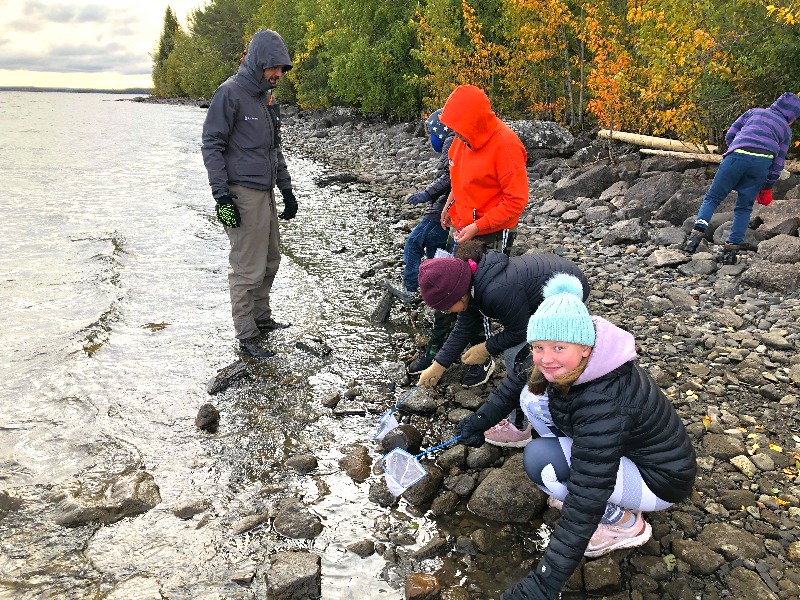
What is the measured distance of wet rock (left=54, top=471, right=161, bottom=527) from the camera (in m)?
3.54

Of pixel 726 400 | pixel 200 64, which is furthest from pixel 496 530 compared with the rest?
pixel 200 64

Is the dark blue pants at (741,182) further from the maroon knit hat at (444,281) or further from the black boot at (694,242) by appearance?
the maroon knit hat at (444,281)

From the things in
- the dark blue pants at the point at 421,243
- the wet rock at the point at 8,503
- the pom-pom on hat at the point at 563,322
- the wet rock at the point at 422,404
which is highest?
→ the pom-pom on hat at the point at 563,322

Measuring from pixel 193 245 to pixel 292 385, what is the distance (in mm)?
6311

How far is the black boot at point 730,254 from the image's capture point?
22.8 ft

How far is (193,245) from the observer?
411 inches

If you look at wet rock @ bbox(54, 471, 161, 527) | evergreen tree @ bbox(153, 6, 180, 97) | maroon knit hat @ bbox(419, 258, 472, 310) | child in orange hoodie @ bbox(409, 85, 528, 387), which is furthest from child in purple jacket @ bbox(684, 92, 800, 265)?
evergreen tree @ bbox(153, 6, 180, 97)

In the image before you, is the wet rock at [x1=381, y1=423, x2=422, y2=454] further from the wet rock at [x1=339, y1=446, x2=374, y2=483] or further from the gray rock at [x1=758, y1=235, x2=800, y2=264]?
the gray rock at [x1=758, y1=235, x2=800, y2=264]

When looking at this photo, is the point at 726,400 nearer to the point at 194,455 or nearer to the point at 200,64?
the point at 194,455

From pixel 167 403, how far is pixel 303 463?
5.56 feet

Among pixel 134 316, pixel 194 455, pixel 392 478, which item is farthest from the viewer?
pixel 134 316

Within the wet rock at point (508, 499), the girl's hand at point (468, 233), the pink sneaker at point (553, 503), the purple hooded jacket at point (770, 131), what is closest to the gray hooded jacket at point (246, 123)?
the girl's hand at point (468, 233)

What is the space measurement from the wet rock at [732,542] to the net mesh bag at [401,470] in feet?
5.77

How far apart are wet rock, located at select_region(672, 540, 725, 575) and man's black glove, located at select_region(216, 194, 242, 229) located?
4.41 meters
